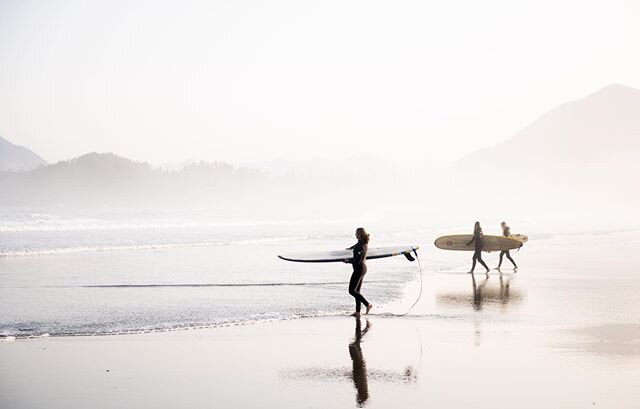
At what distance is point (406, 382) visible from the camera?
9.19 meters

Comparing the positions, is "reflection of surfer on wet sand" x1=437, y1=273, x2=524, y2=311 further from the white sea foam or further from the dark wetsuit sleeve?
the white sea foam

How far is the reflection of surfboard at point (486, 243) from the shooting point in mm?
25625

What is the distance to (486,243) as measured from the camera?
1041 inches

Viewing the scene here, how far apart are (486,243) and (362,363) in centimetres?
1704

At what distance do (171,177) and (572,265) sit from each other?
175928 mm

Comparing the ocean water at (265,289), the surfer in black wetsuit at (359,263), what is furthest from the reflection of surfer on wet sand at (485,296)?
the surfer in black wetsuit at (359,263)

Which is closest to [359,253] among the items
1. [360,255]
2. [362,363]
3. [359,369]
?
[360,255]

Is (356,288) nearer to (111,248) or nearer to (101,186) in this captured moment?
(111,248)

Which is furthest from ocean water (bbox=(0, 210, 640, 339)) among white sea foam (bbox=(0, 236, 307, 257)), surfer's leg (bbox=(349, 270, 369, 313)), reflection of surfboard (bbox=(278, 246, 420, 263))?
reflection of surfboard (bbox=(278, 246, 420, 263))

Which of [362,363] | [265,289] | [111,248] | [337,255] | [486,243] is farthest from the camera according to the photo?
[111,248]

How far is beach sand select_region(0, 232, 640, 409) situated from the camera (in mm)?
8453

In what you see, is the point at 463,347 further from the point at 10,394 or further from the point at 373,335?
the point at 10,394

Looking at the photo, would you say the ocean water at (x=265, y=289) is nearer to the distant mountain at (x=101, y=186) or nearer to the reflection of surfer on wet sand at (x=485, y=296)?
the reflection of surfer on wet sand at (x=485, y=296)

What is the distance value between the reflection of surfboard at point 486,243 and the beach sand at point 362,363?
9488 mm
